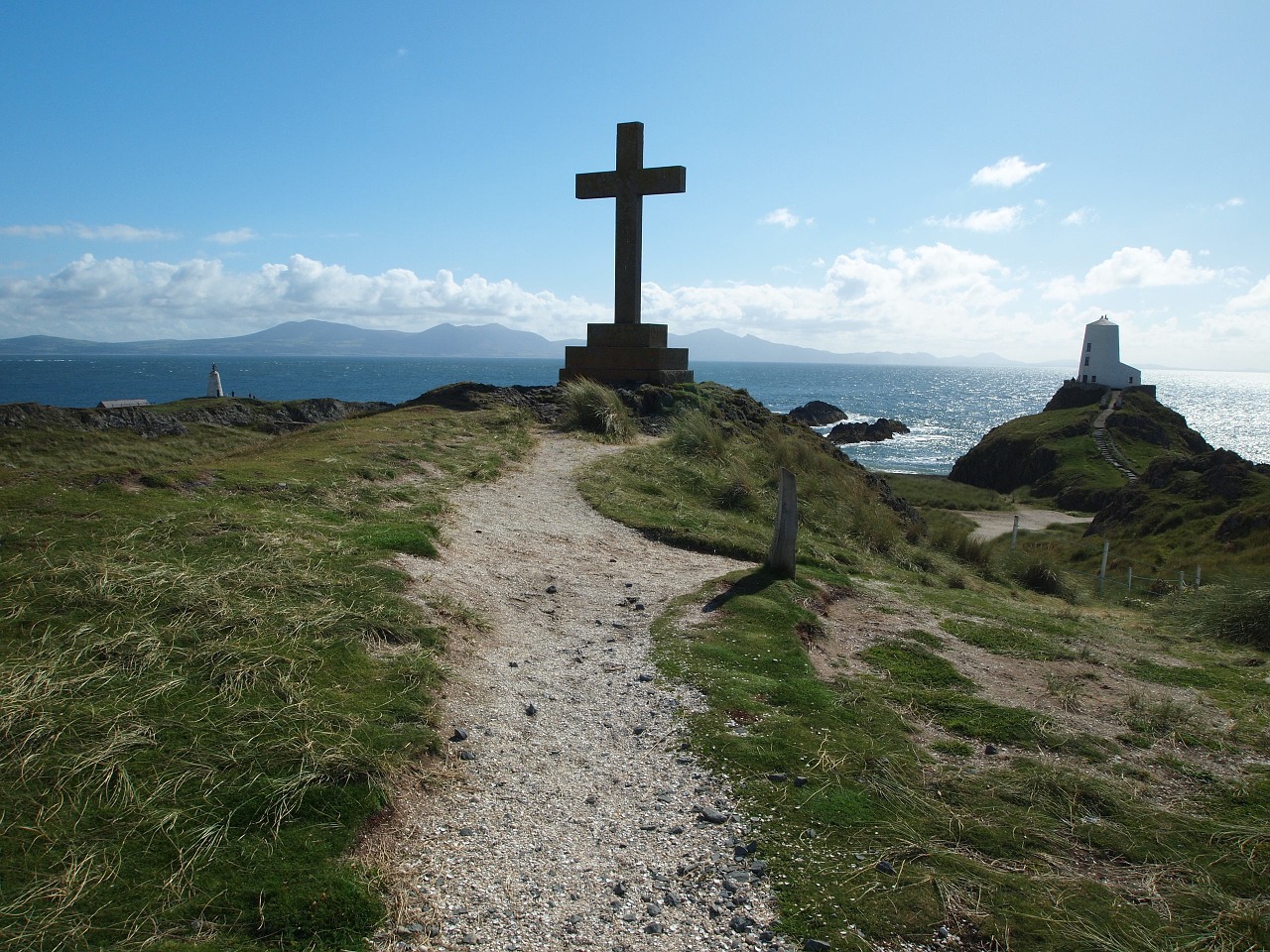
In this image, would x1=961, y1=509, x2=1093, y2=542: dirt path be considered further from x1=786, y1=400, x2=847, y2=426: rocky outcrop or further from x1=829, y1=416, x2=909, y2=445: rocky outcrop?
x1=786, y1=400, x2=847, y2=426: rocky outcrop

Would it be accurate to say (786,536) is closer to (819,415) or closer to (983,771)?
(983,771)

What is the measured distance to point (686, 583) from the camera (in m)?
8.98

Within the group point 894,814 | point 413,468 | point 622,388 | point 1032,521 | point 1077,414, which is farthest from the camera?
point 1077,414

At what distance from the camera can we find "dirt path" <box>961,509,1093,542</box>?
37.5 metres

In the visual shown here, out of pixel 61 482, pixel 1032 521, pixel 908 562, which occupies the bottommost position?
pixel 1032 521

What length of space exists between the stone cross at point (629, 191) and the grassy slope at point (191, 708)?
12409 mm

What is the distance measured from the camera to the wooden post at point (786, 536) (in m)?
8.90

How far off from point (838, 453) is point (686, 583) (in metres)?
12.6

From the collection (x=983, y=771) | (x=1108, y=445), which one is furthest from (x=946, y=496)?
(x=983, y=771)

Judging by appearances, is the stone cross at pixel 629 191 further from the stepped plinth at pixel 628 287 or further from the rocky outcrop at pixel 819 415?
the rocky outcrop at pixel 819 415

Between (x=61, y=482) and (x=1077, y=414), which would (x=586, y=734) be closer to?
(x=61, y=482)

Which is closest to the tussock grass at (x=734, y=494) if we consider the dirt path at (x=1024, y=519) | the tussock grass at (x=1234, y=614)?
the tussock grass at (x=1234, y=614)

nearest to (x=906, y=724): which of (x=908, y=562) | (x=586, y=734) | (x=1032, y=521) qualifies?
(x=586, y=734)

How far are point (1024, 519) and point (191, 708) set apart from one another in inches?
1726
